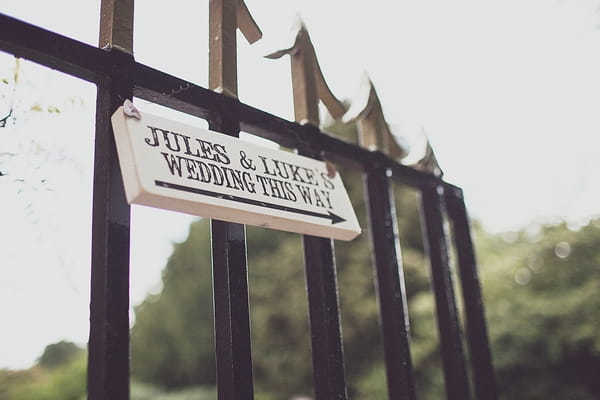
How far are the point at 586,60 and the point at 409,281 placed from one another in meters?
2.67

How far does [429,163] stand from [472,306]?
1.32 ft

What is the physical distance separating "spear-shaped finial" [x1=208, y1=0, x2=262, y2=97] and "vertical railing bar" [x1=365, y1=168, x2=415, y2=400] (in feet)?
1.33

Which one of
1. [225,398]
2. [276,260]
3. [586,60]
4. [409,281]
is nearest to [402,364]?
[225,398]

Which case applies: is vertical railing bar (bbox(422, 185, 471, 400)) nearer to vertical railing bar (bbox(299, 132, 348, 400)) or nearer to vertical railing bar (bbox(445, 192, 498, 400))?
vertical railing bar (bbox(445, 192, 498, 400))

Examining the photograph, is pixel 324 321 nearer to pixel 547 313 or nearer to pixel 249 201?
pixel 249 201

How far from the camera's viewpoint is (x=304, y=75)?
3.46ft

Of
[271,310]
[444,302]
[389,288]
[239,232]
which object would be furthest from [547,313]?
[271,310]

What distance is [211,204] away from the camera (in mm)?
717

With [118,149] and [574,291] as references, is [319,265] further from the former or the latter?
[574,291]

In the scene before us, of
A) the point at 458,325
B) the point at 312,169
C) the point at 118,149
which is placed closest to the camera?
the point at 118,149

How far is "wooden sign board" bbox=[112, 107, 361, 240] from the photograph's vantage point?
26.6 inches

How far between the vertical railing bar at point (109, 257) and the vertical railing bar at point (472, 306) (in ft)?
3.17

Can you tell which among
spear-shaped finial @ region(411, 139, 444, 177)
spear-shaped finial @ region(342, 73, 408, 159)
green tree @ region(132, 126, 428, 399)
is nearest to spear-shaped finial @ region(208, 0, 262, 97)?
spear-shaped finial @ region(342, 73, 408, 159)

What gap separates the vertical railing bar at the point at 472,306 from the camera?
1307mm
